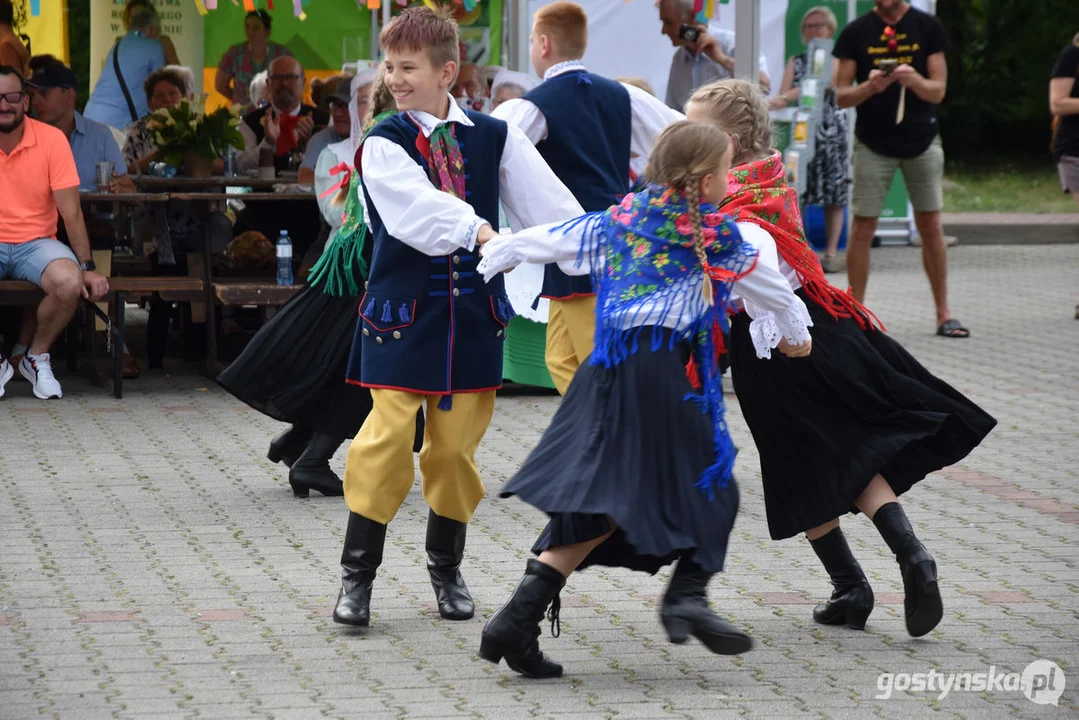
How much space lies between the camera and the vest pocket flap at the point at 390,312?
169 inches

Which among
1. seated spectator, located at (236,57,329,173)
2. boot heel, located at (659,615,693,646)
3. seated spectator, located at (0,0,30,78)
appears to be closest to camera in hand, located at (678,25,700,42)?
seated spectator, located at (236,57,329,173)

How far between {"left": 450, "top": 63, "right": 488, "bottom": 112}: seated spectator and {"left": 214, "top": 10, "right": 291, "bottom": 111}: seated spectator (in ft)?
13.4

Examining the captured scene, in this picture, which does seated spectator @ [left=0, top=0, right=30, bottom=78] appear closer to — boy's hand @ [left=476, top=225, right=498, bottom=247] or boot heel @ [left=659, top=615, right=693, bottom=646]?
boy's hand @ [left=476, top=225, right=498, bottom=247]

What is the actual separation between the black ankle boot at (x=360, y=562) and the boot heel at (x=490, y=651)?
0.55m

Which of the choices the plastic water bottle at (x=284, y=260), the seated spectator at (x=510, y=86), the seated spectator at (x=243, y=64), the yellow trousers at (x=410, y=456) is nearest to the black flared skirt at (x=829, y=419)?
the yellow trousers at (x=410, y=456)

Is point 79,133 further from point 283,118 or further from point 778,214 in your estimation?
point 778,214

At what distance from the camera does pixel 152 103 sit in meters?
11.2

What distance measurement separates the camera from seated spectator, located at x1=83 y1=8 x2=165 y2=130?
1212 cm

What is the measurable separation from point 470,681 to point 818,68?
1049 centimetres

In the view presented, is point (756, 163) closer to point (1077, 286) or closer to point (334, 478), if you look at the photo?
point (334, 478)

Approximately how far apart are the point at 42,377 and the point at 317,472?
279 cm

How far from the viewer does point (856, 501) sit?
4.28 m

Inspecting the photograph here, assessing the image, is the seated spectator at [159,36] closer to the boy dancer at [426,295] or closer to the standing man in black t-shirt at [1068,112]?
the standing man in black t-shirt at [1068,112]

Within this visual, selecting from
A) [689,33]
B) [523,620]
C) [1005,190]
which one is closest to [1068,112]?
[689,33]
